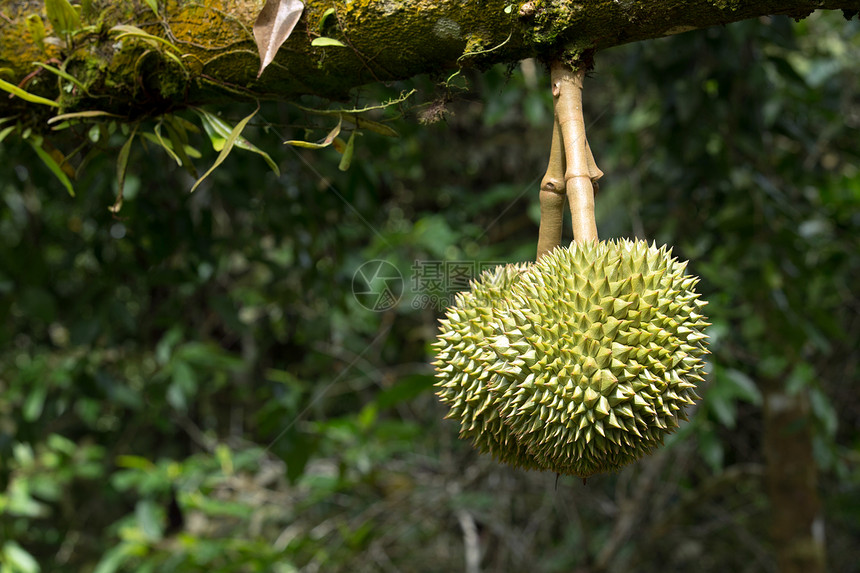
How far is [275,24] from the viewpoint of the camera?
100cm

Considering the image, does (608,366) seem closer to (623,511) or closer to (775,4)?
(775,4)

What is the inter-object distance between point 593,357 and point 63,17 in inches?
40.3

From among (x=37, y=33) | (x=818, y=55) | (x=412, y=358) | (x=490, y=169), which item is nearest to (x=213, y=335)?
(x=412, y=358)

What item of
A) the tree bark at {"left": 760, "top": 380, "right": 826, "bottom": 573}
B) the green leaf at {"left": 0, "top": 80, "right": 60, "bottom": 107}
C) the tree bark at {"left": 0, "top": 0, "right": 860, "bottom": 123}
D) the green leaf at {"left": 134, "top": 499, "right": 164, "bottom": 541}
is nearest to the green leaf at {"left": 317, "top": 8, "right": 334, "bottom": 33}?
the tree bark at {"left": 0, "top": 0, "right": 860, "bottom": 123}

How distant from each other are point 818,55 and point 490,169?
5.87 feet

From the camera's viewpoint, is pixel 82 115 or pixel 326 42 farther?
pixel 82 115

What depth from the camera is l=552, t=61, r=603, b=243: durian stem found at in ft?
2.97

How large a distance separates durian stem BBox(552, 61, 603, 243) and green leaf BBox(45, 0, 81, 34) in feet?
2.69

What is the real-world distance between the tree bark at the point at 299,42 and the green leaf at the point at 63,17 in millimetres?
14

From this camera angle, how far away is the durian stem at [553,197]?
971mm

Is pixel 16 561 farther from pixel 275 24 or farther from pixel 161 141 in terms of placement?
pixel 275 24

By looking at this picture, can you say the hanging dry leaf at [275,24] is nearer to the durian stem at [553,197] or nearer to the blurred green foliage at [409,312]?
the blurred green foliage at [409,312]

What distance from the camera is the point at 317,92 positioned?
113 cm

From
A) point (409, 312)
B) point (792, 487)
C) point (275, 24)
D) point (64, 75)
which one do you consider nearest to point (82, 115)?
point (64, 75)
